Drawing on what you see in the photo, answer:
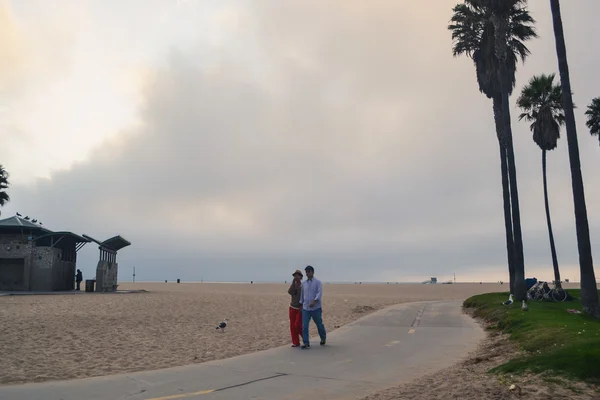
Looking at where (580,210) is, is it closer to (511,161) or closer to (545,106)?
(511,161)

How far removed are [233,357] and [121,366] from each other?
8.19 ft

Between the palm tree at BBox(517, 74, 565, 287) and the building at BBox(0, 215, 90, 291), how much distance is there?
136ft

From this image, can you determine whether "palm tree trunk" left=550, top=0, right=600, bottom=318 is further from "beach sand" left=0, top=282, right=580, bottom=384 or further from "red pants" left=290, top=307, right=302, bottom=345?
"red pants" left=290, top=307, right=302, bottom=345

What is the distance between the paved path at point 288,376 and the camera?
7.55 m

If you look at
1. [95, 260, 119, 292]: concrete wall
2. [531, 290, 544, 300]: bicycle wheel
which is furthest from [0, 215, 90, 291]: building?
[531, 290, 544, 300]: bicycle wheel

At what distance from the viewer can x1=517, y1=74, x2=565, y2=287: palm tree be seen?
35875 mm

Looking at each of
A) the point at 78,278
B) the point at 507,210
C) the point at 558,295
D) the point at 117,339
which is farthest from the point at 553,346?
the point at 78,278

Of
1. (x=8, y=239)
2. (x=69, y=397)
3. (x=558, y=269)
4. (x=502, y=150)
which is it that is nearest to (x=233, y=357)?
(x=69, y=397)

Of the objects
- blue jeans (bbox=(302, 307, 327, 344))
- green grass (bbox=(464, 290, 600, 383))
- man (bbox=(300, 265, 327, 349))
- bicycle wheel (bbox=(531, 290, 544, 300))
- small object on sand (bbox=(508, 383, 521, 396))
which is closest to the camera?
small object on sand (bbox=(508, 383, 521, 396))

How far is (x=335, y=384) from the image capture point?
818cm

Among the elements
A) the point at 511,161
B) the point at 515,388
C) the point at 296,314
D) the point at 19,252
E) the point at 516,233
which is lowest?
the point at 515,388

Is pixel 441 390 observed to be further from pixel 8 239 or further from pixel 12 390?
pixel 8 239

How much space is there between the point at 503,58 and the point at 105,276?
126 ft

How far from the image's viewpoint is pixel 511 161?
2517 cm
